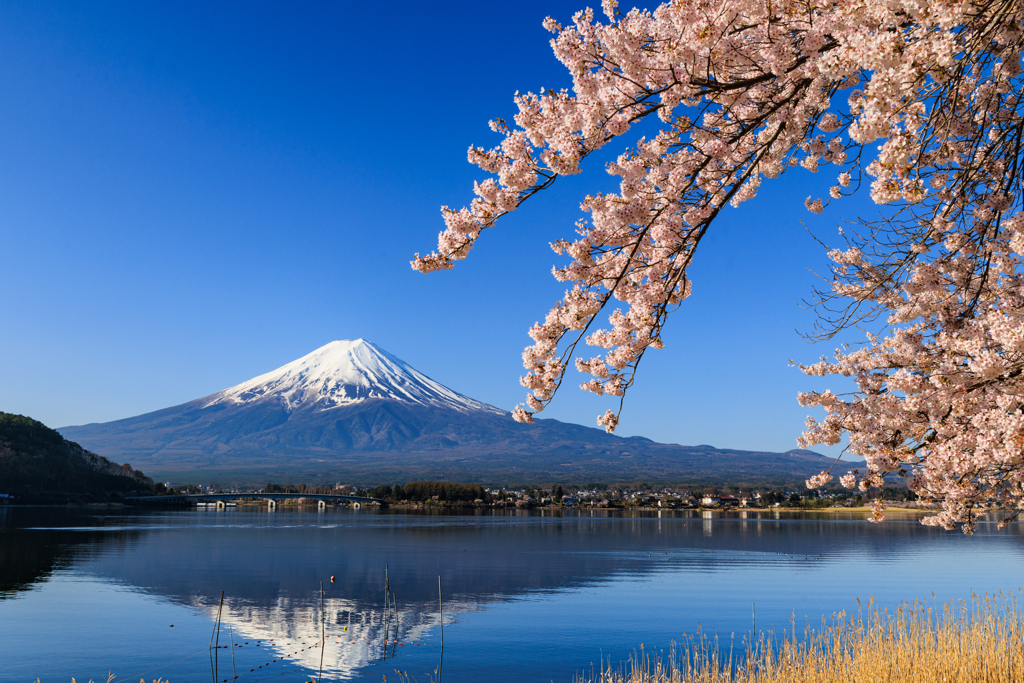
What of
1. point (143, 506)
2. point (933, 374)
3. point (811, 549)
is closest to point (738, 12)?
point (933, 374)

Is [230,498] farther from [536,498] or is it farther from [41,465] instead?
[536,498]

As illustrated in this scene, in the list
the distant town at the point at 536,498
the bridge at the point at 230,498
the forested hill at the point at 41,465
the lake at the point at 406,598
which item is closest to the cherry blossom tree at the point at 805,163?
the lake at the point at 406,598

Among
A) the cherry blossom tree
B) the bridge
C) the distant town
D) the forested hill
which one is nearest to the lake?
the cherry blossom tree

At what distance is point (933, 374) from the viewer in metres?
4.60

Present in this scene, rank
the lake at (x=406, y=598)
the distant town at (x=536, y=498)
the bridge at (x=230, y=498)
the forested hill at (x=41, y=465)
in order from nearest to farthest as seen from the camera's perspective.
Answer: the lake at (x=406, y=598) < the forested hill at (x=41, y=465) < the bridge at (x=230, y=498) < the distant town at (x=536, y=498)

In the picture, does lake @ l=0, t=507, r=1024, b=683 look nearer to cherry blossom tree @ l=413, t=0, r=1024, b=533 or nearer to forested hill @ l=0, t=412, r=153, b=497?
cherry blossom tree @ l=413, t=0, r=1024, b=533

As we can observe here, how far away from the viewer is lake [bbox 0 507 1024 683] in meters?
13.9

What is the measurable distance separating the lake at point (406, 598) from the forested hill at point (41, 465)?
43.3m

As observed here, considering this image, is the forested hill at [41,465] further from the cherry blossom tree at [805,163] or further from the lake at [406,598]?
the cherry blossom tree at [805,163]

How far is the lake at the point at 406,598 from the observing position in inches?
546

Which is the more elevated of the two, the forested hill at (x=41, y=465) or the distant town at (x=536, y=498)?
the forested hill at (x=41, y=465)

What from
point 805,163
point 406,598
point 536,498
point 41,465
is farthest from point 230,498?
point 805,163

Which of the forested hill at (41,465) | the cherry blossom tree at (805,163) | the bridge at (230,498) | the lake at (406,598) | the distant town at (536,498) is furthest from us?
the distant town at (536,498)

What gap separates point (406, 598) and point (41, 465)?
78.9 meters
